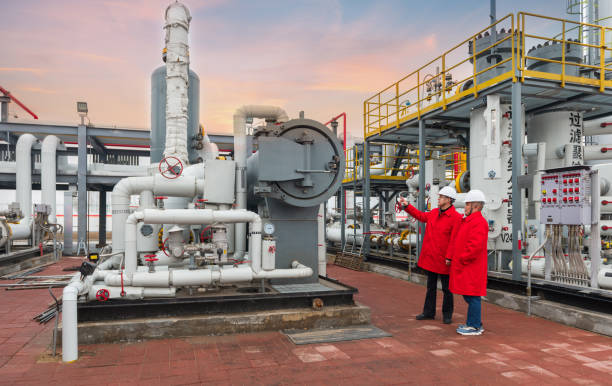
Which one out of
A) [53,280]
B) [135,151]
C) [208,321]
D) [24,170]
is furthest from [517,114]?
[135,151]

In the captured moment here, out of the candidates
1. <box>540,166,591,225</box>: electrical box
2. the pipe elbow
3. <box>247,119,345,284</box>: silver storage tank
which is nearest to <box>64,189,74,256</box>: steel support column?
<box>247,119,345,284</box>: silver storage tank

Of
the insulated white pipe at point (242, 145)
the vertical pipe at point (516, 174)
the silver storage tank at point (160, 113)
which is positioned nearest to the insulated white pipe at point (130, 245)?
the insulated white pipe at point (242, 145)

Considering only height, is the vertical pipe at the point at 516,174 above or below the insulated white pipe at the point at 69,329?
above

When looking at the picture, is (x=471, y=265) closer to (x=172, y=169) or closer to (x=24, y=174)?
(x=172, y=169)

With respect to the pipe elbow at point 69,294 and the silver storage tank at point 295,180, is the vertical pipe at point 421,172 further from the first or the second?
the pipe elbow at point 69,294

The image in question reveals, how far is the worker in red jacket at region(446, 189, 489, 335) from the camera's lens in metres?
5.85

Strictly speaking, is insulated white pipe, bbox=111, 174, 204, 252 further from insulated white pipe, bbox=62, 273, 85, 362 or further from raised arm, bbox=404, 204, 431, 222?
raised arm, bbox=404, 204, 431, 222

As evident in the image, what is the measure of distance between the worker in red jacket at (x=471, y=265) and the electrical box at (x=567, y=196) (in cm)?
186

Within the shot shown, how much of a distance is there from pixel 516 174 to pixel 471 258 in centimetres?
299

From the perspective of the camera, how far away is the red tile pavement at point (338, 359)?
14.3 feet

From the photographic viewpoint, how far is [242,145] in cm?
782

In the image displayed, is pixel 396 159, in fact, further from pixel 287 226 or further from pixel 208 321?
pixel 208 321

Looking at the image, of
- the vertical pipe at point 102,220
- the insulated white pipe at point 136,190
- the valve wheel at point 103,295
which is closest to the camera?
the valve wheel at point 103,295

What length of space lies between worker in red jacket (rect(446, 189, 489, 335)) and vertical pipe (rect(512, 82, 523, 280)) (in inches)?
89.5
